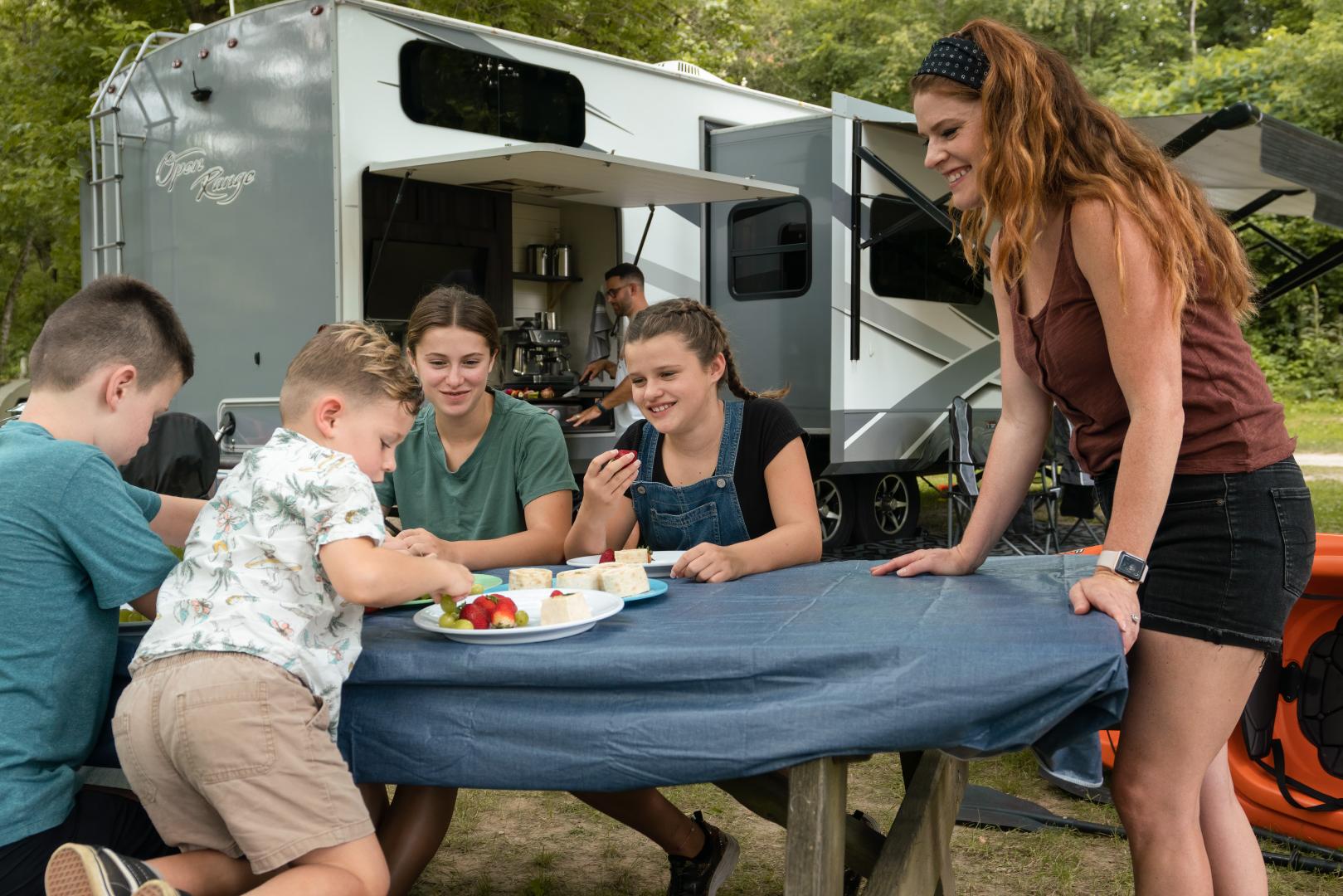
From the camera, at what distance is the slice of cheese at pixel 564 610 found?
2004 millimetres

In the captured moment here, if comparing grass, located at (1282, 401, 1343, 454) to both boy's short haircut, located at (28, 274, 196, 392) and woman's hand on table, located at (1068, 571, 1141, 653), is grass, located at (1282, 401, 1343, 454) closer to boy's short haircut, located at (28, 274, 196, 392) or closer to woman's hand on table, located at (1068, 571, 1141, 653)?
woman's hand on table, located at (1068, 571, 1141, 653)

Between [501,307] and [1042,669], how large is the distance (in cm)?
606

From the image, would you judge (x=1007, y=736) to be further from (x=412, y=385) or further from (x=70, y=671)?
(x=70, y=671)

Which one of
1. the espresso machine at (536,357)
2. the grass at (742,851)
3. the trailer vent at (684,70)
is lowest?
the grass at (742,851)

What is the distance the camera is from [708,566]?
Answer: 2539 mm

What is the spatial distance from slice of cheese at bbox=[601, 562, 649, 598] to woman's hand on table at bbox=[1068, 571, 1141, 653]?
0.79m

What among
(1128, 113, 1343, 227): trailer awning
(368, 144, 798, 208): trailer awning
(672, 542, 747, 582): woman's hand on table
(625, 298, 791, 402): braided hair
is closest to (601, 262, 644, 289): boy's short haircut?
(368, 144, 798, 208): trailer awning

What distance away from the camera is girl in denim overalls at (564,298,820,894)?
9.52 feet

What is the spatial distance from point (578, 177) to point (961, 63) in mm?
4678

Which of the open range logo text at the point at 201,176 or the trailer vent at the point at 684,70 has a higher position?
the trailer vent at the point at 684,70

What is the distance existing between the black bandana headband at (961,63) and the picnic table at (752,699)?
890 mm

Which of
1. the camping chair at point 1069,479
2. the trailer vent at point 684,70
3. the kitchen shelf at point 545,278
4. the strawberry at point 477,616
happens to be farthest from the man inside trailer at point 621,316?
the strawberry at point 477,616

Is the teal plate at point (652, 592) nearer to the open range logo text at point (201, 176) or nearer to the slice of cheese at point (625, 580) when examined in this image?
the slice of cheese at point (625, 580)

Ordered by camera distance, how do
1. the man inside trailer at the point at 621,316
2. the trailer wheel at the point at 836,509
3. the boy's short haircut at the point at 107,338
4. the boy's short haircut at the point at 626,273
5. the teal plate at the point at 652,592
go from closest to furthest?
the boy's short haircut at the point at 107,338, the teal plate at the point at 652,592, the man inside trailer at the point at 621,316, the boy's short haircut at the point at 626,273, the trailer wheel at the point at 836,509
